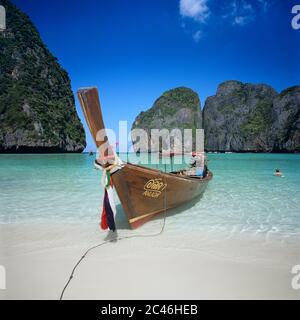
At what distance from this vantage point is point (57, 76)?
76250mm

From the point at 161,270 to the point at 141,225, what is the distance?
5.86 feet

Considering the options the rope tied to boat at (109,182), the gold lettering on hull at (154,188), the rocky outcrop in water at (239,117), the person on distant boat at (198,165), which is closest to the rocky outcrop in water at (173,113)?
the rocky outcrop in water at (239,117)

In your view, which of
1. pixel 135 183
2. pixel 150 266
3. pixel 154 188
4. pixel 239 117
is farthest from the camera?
pixel 239 117

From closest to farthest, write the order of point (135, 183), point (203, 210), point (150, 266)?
1. point (150, 266)
2. point (135, 183)
3. point (203, 210)

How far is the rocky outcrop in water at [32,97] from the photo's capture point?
176 feet

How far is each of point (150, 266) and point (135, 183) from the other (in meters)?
1.59

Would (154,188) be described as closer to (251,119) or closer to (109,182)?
(109,182)

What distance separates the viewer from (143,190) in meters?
4.61

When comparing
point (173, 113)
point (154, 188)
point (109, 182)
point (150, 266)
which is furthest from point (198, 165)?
point (173, 113)

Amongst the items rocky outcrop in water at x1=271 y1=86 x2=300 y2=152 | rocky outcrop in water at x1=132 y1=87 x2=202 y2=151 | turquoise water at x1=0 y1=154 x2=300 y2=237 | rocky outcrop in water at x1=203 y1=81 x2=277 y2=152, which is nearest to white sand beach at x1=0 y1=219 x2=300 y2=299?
turquoise water at x1=0 y1=154 x2=300 y2=237

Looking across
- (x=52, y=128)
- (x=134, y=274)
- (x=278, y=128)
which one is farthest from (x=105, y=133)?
(x=278, y=128)

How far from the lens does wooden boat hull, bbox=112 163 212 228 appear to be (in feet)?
14.4
